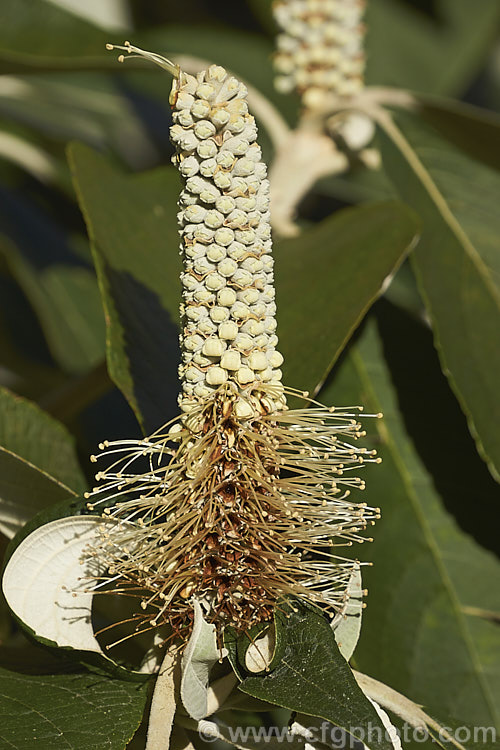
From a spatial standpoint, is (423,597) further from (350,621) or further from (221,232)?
(221,232)

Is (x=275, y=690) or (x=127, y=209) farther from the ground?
(x=127, y=209)

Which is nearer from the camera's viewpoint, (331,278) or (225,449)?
(225,449)

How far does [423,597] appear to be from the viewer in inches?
49.9

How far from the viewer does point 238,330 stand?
823 mm

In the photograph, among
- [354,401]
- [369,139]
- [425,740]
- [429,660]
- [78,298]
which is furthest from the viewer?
[78,298]

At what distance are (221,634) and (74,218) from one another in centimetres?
156

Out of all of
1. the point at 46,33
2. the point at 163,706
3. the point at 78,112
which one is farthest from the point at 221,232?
the point at 78,112

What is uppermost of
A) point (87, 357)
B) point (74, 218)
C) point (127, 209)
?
point (74, 218)

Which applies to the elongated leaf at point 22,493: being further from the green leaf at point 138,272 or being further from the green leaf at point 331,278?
the green leaf at point 331,278

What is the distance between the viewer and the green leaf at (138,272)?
1.08m

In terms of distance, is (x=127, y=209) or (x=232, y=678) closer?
(x=232, y=678)

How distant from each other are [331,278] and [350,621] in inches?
21.9

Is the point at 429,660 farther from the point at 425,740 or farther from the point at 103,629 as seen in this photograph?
the point at 103,629

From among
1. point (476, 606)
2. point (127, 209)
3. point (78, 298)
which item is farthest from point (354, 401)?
point (78, 298)
